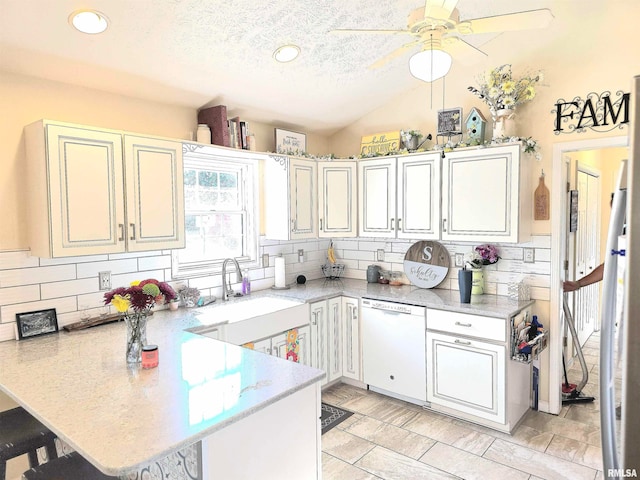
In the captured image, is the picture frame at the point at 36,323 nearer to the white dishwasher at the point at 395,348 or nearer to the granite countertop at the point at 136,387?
the granite countertop at the point at 136,387

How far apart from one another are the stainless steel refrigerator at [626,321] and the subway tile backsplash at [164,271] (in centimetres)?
232

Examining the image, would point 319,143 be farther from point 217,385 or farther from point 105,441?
point 105,441

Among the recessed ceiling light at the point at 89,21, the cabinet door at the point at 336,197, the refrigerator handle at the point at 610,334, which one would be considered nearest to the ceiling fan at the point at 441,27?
the refrigerator handle at the point at 610,334

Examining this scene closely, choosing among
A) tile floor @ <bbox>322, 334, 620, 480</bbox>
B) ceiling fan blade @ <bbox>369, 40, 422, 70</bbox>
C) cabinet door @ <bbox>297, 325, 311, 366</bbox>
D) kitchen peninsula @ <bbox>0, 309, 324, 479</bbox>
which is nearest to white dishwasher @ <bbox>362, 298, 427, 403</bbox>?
tile floor @ <bbox>322, 334, 620, 480</bbox>

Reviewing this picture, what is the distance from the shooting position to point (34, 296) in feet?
8.02

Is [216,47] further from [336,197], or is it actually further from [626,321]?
[626,321]

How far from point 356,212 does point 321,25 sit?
1.73 meters

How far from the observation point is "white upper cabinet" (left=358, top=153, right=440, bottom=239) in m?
3.50

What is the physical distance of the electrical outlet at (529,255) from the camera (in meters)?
3.30

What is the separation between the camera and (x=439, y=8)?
5.51 feet

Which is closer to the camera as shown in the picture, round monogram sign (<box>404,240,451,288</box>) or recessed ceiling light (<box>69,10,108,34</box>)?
recessed ceiling light (<box>69,10,108,34</box>)

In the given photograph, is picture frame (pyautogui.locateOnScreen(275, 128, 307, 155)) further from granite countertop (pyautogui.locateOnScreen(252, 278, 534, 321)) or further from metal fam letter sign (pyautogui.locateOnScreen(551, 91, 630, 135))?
metal fam letter sign (pyautogui.locateOnScreen(551, 91, 630, 135))

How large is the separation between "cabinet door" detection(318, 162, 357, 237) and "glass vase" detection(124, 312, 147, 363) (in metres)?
2.20

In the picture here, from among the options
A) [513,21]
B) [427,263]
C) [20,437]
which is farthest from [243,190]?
[513,21]
